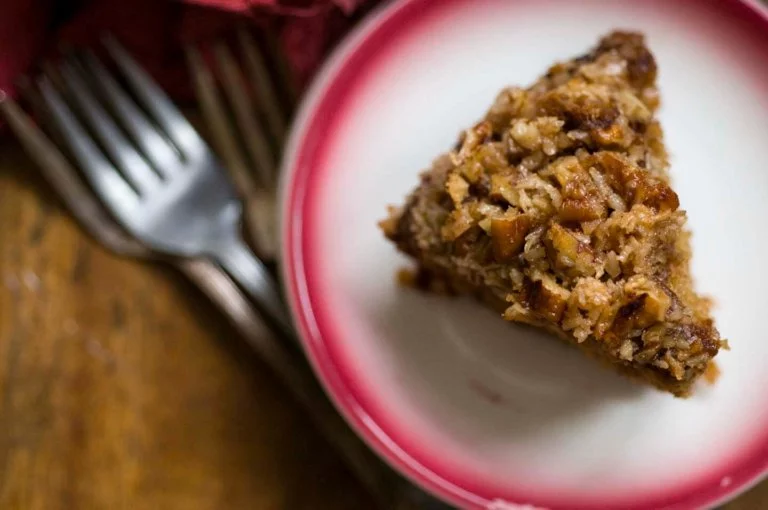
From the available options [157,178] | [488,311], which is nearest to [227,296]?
[157,178]

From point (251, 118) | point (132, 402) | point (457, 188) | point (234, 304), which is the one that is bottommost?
point (132, 402)

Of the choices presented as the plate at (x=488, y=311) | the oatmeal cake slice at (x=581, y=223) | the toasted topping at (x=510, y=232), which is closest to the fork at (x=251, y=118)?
the plate at (x=488, y=311)

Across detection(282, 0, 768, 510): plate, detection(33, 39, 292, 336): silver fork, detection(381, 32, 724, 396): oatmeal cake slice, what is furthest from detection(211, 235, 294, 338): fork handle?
detection(381, 32, 724, 396): oatmeal cake slice

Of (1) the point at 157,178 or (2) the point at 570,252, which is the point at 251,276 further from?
(2) the point at 570,252

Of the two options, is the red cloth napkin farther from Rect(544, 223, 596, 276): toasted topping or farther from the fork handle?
Rect(544, 223, 596, 276): toasted topping

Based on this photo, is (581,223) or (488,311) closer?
(581,223)

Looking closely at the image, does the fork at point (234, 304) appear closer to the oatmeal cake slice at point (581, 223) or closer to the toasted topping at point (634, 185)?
the oatmeal cake slice at point (581, 223)
